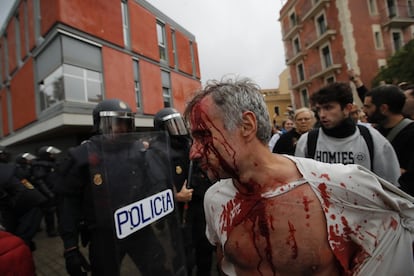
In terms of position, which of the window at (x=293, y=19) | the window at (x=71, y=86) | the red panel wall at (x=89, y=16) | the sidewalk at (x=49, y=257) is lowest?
the sidewalk at (x=49, y=257)

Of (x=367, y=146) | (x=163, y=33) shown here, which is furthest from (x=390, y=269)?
(x=163, y=33)

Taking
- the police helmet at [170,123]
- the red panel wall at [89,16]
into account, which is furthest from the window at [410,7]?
the police helmet at [170,123]

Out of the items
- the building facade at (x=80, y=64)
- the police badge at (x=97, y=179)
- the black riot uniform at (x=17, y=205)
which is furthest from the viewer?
the building facade at (x=80, y=64)

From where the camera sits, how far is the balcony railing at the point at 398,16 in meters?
19.1

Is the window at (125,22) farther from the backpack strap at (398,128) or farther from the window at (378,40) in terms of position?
the window at (378,40)

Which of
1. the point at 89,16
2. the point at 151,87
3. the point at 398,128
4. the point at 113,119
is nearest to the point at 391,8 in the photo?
the point at 151,87

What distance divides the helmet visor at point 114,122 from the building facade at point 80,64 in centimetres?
479

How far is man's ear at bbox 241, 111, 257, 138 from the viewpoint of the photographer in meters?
1.09

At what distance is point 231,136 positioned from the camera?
3.54ft

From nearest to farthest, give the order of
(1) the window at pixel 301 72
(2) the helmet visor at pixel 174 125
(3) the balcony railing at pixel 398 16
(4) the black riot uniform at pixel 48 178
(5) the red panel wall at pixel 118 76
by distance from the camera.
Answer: (2) the helmet visor at pixel 174 125 → (4) the black riot uniform at pixel 48 178 → (5) the red panel wall at pixel 118 76 → (3) the balcony railing at pixel 398 16 → (1) the window at pixel 301 72

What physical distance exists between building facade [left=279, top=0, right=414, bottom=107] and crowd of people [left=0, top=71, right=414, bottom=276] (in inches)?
726

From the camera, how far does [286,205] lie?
1.05 meters

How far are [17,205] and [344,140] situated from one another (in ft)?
13.2

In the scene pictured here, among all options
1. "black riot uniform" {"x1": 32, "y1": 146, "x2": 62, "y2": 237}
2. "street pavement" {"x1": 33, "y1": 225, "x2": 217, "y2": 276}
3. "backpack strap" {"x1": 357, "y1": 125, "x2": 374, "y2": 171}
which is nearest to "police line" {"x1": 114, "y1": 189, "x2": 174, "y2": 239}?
"backpack strap" {"x1": 357, "y1": 125, "x2": 374, "y2": 171}
